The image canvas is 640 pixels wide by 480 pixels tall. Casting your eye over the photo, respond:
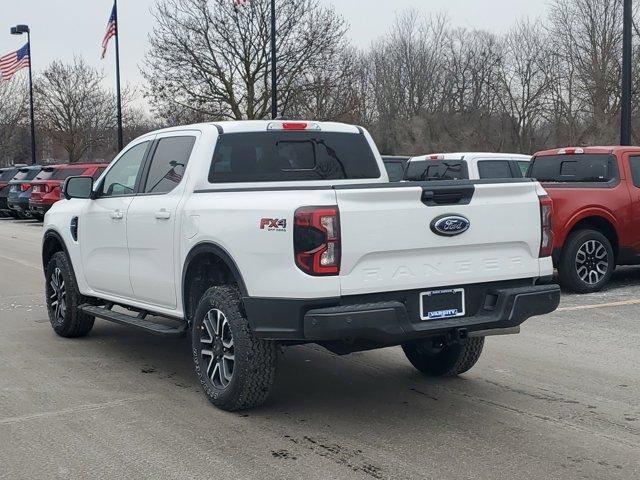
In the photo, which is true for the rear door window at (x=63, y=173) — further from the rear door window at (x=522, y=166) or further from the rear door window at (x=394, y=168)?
the rear door window at (x=522, y=166)

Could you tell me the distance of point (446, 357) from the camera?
237 inches

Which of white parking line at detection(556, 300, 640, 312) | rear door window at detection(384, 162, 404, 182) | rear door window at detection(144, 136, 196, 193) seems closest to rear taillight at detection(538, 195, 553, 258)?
rear door window at detection(144, 136, 196, 193)

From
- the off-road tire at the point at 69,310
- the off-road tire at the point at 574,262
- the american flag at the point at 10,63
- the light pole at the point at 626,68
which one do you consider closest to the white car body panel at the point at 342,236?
the off-road tire at the point at 69,310

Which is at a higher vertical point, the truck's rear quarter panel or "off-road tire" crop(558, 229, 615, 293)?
the truck's rear quarter panel

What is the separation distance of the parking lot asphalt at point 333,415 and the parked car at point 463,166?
4.42 m

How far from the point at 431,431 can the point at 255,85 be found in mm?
29500

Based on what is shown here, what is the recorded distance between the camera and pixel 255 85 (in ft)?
109

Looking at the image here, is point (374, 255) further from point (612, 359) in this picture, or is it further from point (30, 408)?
point (612, 359)

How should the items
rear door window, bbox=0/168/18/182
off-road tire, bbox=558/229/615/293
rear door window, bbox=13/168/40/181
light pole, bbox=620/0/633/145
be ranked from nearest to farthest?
off-road tire, bbox=558/229/615/293, light pole, bbox=620/0/633/145, rear door window, bbox=13/168/40/181, rear door window, bbox=0/168/18/182

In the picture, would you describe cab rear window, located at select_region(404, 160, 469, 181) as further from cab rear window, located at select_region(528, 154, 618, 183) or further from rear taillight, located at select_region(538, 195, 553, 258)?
rear taillight, located at select_region(538, 195, 553, 258)

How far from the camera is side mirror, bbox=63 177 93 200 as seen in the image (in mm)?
7015

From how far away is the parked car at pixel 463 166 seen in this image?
1170 centimetres

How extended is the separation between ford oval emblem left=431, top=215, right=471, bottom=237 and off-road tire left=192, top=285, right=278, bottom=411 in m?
1.21

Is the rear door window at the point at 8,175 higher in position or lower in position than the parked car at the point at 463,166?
higher
